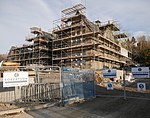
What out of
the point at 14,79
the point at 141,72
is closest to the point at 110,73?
the point at 141,72

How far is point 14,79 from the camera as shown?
10.3 m

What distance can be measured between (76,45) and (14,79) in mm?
30427

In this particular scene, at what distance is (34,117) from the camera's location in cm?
868

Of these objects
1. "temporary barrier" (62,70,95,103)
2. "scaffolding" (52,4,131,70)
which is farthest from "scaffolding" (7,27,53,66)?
"temporary barrier" (62,70,95,103)

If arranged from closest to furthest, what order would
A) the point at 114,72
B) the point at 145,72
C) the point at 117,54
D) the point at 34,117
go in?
the point at 34,117, the point at 145,72, the point at 114,72, the point at 117,54

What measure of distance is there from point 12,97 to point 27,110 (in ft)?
9.89

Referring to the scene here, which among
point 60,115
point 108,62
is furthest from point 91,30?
point 60,115

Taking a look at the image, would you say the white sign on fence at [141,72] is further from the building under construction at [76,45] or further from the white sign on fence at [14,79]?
the building under construction at [76,45]

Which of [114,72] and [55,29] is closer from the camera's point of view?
[114,72]

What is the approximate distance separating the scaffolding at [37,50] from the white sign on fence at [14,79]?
35139 millimetres

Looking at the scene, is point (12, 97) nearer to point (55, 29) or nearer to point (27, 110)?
point (27, 110)

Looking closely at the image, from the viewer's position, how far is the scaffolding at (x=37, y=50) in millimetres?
46625

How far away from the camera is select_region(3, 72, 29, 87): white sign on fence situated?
9984mm

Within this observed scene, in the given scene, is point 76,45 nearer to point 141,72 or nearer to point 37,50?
point 37,50
